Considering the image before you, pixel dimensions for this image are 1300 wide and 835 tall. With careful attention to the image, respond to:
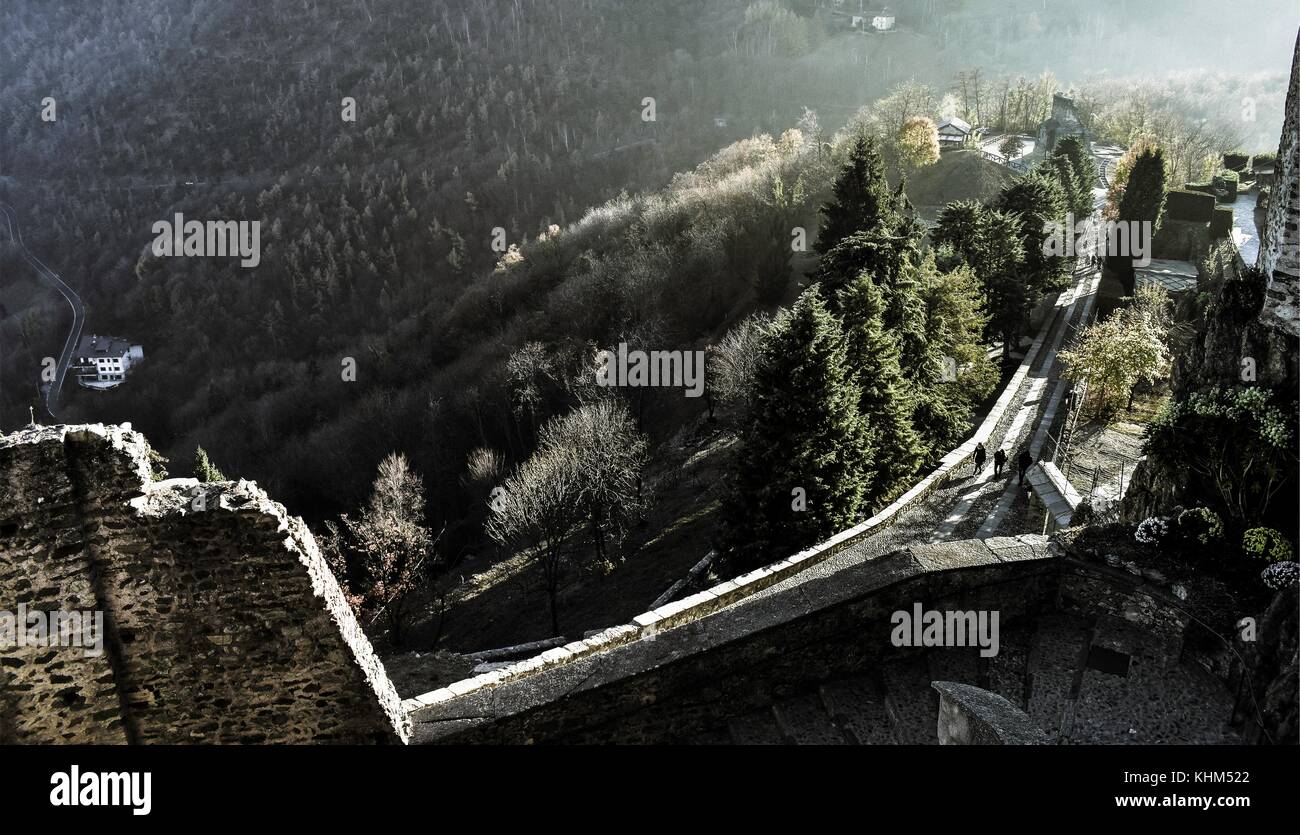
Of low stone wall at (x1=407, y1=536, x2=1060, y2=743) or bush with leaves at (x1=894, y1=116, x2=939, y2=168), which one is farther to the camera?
bush with leaves at (x1=894, y1=116, x2=939, y2=168)

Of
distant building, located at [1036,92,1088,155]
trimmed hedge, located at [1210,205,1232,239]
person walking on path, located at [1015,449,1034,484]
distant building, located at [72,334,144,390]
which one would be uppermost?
distant building, located at [1036,92,1088,155]

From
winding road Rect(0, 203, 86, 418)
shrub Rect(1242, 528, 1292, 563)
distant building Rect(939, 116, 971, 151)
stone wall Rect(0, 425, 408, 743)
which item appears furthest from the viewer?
winding road Rect(0, 203, 86, 418)

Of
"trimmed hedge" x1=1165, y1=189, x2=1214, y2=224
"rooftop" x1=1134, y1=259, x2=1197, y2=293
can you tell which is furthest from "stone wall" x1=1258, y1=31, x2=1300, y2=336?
"trimmed hedge" x1=1165, y1=189, x2=1214, y2=224

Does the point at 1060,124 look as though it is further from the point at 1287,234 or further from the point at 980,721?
the point at 980,721

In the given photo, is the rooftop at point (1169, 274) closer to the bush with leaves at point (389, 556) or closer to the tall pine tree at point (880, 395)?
the tall pine tree at point (880, 395)

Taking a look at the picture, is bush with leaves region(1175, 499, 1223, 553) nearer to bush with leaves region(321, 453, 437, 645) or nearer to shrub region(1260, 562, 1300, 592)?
shrub region(1260, 562, 1300, 592)

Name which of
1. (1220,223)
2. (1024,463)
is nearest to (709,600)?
(1024,463)

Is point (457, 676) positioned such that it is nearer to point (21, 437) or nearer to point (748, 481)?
point (748, 481)

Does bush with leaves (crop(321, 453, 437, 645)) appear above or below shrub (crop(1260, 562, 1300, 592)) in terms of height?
below
